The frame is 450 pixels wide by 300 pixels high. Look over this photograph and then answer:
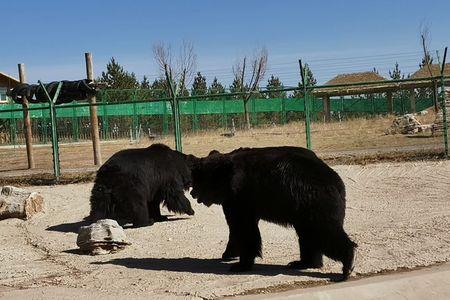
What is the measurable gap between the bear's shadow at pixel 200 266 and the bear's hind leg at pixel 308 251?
10cm

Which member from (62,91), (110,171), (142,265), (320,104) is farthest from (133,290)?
(320,104)

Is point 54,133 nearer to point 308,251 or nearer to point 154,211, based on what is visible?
point 154,211

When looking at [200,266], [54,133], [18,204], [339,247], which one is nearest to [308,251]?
[339,247]

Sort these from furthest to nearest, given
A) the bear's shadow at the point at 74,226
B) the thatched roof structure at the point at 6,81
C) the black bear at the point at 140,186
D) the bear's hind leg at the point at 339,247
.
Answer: the thatched roof structure at the point at 6,81 → the bear's shadow at the point at 74,226 → the black bear at the point at 140,186 → the bear's hind leg at the point at 339,247

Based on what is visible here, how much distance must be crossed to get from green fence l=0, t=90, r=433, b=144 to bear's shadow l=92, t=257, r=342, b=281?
26723 millimetres

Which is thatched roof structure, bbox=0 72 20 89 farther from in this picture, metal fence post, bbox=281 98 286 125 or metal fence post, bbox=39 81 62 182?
metal fence post, bbox=39 81 62 182

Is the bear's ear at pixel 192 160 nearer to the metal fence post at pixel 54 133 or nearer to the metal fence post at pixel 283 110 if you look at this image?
the metal fence post at pixel 54 133

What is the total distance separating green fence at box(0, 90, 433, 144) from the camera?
36.8 meters

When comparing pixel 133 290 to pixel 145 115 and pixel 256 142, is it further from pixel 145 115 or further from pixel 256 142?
pixel 145 115

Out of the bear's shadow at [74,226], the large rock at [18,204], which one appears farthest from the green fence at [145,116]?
the bear's shadow at [74,226]

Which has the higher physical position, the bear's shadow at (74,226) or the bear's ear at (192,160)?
the bear's ear at (192,160)

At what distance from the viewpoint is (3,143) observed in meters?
37.2

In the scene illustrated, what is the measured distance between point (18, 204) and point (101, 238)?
13.2 feet

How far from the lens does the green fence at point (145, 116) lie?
3681 cm
